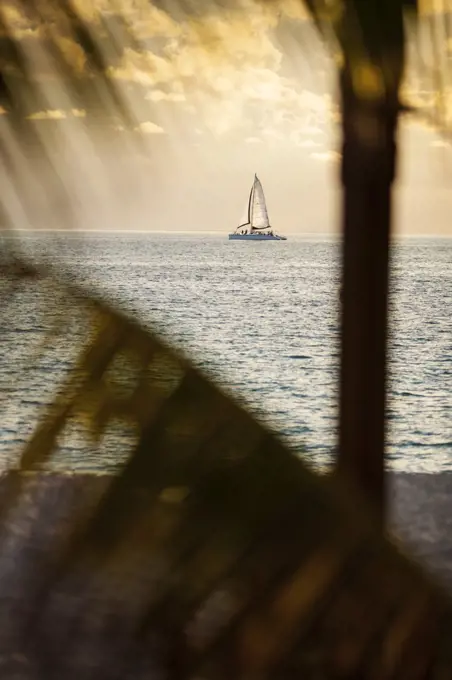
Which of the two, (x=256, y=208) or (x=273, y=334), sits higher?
(x=256, y=208)

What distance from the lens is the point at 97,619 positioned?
360 centimetres

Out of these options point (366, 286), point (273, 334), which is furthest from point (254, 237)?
point (366, 286)

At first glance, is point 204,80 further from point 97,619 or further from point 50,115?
point 97,619

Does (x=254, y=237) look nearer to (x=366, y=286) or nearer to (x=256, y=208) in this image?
(x=256, y=208)

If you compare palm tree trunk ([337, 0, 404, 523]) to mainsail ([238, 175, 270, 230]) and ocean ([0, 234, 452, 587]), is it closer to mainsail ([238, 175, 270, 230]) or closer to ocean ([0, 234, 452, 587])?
ocean ([0, 234, 452, 587])

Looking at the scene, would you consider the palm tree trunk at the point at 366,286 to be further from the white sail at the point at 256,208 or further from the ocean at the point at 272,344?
the white sail at the point at 256,208

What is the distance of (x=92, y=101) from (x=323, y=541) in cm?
31

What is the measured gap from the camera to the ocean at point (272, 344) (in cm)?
45

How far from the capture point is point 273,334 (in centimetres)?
2428

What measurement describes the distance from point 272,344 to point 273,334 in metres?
1.97

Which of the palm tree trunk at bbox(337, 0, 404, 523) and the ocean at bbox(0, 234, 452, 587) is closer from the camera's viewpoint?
the ocean at bbox(0, 234, 452, 587)

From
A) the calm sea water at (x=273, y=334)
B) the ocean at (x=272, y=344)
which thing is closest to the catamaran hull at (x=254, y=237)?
the ocean at (x=272, y=344)

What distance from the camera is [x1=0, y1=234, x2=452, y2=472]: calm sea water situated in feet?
1.50

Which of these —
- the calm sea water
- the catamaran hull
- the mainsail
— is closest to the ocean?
the calm sea water
